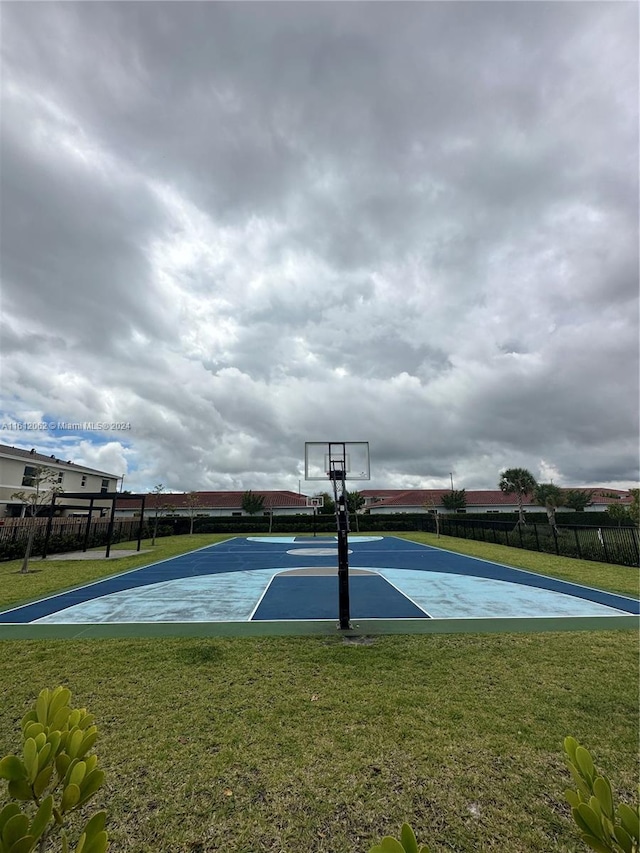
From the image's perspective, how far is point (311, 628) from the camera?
24.0 ft

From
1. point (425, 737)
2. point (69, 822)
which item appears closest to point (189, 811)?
point (69, 822)

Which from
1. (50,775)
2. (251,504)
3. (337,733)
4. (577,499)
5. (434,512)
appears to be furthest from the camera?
(251,504)

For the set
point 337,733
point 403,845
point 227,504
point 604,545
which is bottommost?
point 337,733

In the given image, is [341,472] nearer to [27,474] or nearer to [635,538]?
[635,538]

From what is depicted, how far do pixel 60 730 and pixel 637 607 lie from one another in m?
11.4

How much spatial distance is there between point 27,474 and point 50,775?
138 ft

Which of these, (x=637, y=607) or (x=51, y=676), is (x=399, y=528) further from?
(x=51, y=676)

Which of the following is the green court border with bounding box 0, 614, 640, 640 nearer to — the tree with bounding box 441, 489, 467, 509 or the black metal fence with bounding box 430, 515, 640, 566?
the black metal fence with bounding box 430, 515, 640, 566

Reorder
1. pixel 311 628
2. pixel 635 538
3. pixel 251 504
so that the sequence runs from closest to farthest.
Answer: pixel 311 628 → pixel 635 538 → pixel 251 504

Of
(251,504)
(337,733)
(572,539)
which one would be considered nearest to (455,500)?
(251,504)

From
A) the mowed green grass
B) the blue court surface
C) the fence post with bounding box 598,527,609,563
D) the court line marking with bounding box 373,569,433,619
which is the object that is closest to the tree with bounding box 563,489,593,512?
the fence post with bounding box 598,527,609,563

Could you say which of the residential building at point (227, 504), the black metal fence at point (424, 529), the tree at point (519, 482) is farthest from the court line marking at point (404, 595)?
the residential building at point (227, 504)

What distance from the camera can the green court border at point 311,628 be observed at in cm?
696

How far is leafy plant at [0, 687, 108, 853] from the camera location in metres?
1.05
